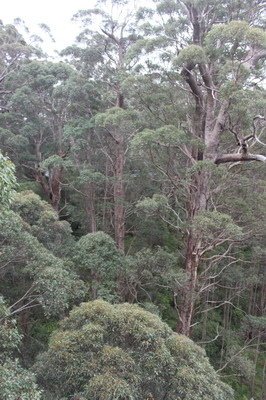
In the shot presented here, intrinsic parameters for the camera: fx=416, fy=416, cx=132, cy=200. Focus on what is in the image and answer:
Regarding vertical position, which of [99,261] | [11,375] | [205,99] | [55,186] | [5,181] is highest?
[205,99]

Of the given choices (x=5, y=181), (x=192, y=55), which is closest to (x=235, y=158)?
(x=192, y=55)

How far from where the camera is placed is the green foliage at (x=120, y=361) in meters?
5.03

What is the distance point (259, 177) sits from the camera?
10633 mm

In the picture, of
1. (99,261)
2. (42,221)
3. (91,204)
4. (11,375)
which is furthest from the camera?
(91,204)

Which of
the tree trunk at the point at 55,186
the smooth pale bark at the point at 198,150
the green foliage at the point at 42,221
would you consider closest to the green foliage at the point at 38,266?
the green foliage at the point at 42,221

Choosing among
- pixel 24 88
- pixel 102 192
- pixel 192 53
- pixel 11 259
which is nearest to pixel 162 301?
pixel 102 192

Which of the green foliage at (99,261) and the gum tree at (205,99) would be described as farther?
the green foliage at (99,261)

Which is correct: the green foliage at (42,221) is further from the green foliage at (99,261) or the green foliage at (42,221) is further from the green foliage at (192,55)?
the green foliage at (192,55)

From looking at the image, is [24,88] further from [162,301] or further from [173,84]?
[162,301]

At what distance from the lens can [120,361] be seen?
5.09m

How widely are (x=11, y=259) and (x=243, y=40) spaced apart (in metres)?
5.60

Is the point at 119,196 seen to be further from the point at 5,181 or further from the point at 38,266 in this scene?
the point at 5,181

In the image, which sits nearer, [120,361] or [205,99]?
[120,361]

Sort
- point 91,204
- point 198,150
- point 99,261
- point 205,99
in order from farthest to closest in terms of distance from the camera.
Result: point 91,204 < point 205,99 < point 198,150 < point 99,261
